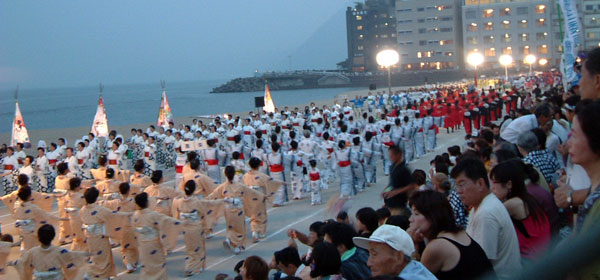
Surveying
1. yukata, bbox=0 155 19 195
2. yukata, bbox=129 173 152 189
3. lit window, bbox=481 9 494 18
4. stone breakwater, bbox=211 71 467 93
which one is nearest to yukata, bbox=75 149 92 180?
yukata, bbox=0 155 19 195

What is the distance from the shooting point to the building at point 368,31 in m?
140

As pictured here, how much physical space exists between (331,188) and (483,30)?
59.8 meters

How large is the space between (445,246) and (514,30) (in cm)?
7028

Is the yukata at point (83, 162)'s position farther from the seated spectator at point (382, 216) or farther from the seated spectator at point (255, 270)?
the seated spectator at point (255, 270)

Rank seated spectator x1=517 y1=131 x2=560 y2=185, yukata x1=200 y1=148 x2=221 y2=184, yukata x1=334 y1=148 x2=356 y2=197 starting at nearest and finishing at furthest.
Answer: seated spectator x1=517 y1=131 x2=560 y2=185
yukata x1=334 y1=148 x2=356 y2=197
yukata x1=200 y1=148 x2=221 y2=184

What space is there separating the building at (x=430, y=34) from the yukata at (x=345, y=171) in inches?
2818

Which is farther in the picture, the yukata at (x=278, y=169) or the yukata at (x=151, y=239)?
the yukata at (x=278, y=169)

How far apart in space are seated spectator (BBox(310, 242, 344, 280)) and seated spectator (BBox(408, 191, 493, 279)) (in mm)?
703

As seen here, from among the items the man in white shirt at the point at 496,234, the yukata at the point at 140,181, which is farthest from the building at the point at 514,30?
the man in white shirt at the point at 496,234

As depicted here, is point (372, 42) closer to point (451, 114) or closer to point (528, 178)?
point (451, 114)

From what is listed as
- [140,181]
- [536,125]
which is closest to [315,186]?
[140,181]

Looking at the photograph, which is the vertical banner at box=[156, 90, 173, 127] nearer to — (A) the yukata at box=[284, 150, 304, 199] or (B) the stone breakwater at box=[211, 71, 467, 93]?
(A) the yukata at box=[284, 150, 304, 199]

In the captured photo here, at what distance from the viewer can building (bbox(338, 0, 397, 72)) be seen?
140 metres

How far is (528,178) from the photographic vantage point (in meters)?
5.21
